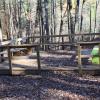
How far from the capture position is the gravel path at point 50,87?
660cm

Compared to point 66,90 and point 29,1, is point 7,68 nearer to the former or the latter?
point 66,90

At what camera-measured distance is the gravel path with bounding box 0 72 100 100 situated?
21.7 feet

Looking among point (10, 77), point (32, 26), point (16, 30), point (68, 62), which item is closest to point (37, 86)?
point (10, 77)

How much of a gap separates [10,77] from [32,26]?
2658 centimetres

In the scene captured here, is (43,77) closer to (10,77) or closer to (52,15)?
(10,77)

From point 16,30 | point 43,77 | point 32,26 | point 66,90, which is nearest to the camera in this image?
point 66,90

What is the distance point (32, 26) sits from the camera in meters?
34.8

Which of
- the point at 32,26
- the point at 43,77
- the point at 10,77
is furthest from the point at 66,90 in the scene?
the point at 32,26

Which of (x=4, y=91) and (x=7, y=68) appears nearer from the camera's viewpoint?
(x=4, y=91)

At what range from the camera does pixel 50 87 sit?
7.22 meters

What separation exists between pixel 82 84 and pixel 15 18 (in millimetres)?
25865

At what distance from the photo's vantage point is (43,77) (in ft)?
26.6

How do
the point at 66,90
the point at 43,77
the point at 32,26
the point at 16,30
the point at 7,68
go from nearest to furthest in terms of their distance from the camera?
the point at 66,90 → the point at 43,77 → the point at 7,68 → the point at 16,30 → the point at 32,26

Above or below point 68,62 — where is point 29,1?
above
